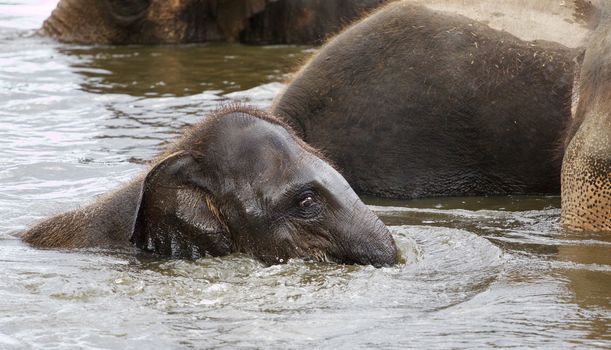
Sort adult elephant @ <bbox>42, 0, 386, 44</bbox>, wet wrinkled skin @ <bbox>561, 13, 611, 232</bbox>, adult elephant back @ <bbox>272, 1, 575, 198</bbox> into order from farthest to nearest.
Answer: adult elephant @ <bbox>42, 0, 386, 44</bbox>, adult elephant back @ <bbox>272, 1, 575, 198</bbox>, wet wrinkled skin @ <bbox>561, 13, 611, 232</bbox>

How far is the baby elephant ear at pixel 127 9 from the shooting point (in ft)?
55.0

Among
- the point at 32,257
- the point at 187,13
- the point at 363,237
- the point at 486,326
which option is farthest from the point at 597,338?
the point at 187,13

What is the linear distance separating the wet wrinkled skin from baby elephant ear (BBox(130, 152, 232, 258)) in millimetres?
2010

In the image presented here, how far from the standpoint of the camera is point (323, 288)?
607 centimetres

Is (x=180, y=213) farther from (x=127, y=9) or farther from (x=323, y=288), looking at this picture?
(x=127, y=9)

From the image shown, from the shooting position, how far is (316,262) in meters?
6.46

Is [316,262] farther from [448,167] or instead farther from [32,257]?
[448,167]

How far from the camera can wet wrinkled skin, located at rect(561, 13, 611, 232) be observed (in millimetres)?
7383

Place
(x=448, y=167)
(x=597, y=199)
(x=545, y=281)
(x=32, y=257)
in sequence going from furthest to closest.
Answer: (x=448, y=167) → (x=597, y=199) → (x=32, y=257) → (x=545, y=281)

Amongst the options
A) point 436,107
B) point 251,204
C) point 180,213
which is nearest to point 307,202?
point 251,204

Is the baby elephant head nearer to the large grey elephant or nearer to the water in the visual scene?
the water

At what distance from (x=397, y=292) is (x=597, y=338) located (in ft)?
3.36

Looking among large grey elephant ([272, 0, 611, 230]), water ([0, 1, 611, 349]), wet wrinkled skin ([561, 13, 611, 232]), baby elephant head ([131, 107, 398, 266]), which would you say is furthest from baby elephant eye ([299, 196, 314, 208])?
large grey elephant ([272, 0, 611, 230])

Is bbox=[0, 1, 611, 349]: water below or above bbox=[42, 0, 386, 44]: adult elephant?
below
